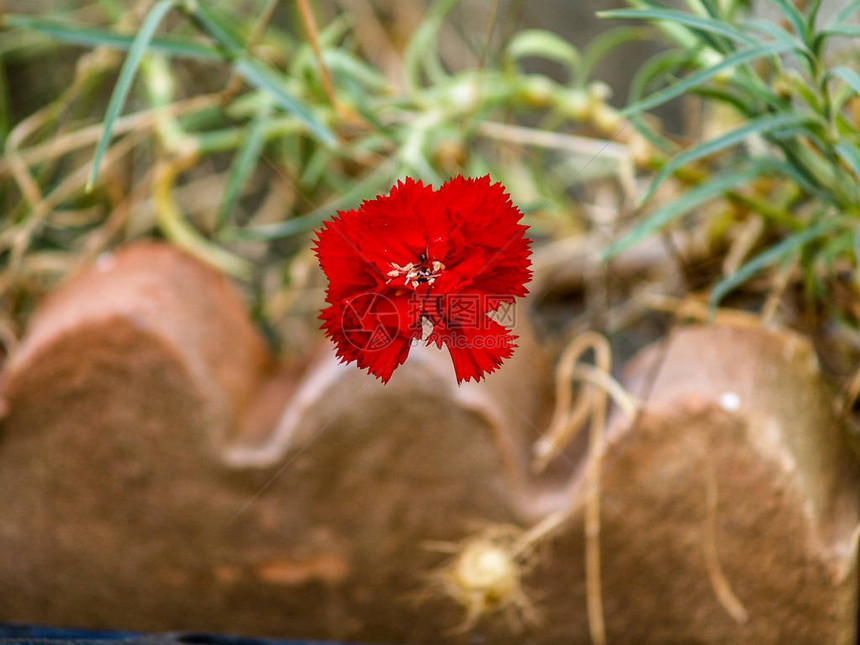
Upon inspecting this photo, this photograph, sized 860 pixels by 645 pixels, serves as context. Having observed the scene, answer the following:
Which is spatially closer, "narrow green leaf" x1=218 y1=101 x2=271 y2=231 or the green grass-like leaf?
the green grass-like leaf

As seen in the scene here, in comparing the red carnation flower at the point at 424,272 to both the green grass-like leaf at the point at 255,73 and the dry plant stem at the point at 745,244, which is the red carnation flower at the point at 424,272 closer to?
the green grass-like leaf at the point at 255,73

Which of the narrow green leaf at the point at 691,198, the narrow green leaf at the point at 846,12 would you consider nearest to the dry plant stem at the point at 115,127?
the narrow green leaf at the point at 691,198

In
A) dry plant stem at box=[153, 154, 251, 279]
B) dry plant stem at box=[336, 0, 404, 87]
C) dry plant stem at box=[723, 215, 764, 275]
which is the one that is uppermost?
dry plant stem at box=[336, 0, 404, 87]

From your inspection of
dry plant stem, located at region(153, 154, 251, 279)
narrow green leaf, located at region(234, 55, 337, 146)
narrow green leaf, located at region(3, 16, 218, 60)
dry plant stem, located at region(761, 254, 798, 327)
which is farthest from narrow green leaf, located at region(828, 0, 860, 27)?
dry plant stem, located at region(153, 154, 251, 279)

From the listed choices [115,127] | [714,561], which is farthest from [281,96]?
[714,561]

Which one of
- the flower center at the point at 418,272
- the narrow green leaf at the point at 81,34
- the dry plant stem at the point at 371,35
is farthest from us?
the dry plant stem at the point at 371,35

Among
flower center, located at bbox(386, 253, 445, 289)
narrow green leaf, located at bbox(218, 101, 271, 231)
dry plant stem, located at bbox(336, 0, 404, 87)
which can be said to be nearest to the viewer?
flower center, located at bbox(386, 253, 445, 289)

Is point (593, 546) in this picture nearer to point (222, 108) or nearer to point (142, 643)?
point (142, 643)

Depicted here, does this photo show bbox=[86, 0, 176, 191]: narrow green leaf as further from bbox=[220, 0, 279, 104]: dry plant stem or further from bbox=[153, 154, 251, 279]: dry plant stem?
bbox=[153, 154, 251, 279]: dry plant stem
